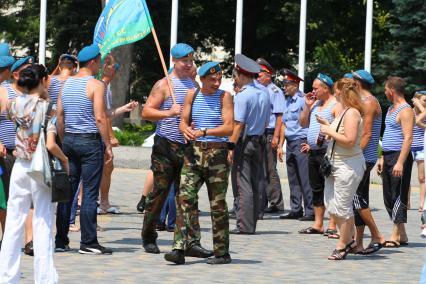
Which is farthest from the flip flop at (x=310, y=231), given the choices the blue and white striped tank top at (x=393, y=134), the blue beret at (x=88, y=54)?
the blue beret at (x=88, y=54)

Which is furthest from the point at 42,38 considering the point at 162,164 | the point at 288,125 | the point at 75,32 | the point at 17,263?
the point at 17,263

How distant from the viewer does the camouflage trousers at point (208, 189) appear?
472 inches

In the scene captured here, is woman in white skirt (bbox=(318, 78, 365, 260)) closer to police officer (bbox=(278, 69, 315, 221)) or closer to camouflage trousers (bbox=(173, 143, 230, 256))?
camouflage trousers (bbox=(173, 143, 230, 256))

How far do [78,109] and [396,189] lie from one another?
3639mm

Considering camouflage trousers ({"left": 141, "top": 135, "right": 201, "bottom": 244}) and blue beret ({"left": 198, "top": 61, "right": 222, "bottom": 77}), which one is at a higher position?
blue beret ({"left": 198, "top": 61, "right": 222, "bottom": 77})

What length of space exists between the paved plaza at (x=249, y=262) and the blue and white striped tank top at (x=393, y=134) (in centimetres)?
109

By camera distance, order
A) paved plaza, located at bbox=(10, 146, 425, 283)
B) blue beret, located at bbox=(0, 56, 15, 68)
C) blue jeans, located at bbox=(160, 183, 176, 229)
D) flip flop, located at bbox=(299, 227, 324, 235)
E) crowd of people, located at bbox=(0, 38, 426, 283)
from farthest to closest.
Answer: flip flop, located at bbox=(299, 227, 324, 235) → blue jeans, located at bbox=(160, 183, 176, 229) → blue beret, located at bbox=(0, 56, 15, 68) → paved plaza, located at bbox=(10, 146, 425, 283) → crowd of people, located at bbox=(0, 38, 426, 283)

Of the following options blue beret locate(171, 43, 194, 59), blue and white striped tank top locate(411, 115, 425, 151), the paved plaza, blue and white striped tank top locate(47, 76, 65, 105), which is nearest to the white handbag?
the paved plaza

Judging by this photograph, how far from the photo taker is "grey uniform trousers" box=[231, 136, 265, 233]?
14.8 meters

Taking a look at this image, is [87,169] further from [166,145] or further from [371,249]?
[371,249]

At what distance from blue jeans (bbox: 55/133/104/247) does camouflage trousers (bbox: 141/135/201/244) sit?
0.53 m

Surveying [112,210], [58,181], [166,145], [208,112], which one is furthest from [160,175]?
[112,210]

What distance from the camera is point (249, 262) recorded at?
40.3 feet

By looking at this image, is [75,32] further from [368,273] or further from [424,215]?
[424,215]
